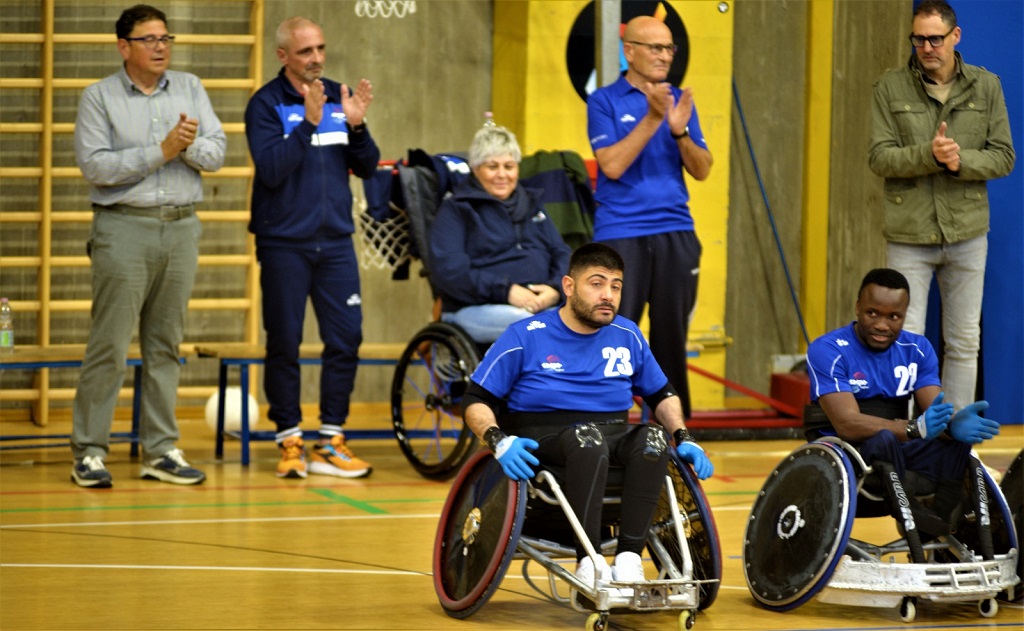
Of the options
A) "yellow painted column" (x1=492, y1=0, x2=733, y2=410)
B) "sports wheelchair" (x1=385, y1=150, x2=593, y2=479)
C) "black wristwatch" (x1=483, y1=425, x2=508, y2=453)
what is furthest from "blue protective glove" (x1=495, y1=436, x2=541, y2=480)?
"yellow painted column" (x1=492, y1=0, x2=733, y2=410)

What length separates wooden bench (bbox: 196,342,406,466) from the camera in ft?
19.7

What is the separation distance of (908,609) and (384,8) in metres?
4.93

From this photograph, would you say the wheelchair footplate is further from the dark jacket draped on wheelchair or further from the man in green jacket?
the dark jacket draped on wheelchair

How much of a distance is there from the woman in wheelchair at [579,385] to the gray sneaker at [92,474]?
2.23 meters

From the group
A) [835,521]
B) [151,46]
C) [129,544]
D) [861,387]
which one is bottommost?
[129,544]

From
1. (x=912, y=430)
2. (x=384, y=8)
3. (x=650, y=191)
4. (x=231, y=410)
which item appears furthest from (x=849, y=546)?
(x=384, y=8)

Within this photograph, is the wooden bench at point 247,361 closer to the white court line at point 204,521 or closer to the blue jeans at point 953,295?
the white court line at point 204,521

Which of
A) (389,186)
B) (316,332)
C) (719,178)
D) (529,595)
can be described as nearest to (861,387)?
(529,595)

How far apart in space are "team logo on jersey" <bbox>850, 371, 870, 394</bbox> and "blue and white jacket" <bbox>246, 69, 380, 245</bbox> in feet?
7.95

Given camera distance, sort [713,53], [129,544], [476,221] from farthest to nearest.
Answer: [713,53] < [476,221] < [129,544]

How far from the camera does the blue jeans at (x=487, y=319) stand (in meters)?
5.56

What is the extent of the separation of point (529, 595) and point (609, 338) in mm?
717

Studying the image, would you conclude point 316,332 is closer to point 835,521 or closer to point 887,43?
point 887,43

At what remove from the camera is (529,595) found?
3891mm
